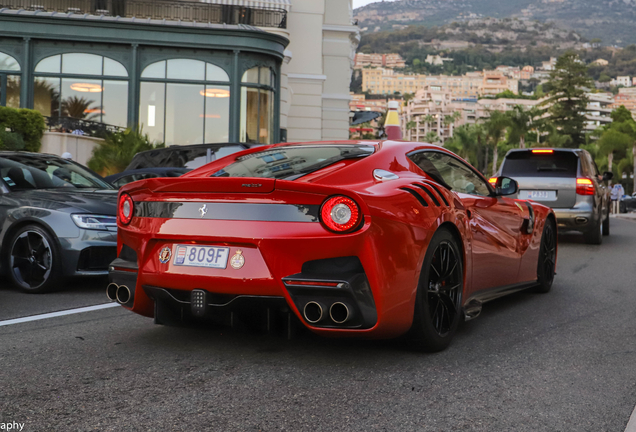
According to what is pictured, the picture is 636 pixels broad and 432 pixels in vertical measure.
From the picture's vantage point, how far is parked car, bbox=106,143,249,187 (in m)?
11.7

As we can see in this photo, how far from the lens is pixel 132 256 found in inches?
175

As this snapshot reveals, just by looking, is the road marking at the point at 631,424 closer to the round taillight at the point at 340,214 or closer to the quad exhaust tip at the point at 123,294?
the round taillight at the point at 340,214

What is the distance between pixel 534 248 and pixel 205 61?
66.6ft

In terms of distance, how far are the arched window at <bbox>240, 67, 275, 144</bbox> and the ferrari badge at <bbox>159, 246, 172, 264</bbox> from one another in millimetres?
21684

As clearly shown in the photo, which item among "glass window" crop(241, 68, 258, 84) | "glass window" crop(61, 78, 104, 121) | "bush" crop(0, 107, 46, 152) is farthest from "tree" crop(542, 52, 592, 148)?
"bush" crop(0, 107, 46, 152)

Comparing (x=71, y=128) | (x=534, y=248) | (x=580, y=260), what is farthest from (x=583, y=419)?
(x=71, y=128)

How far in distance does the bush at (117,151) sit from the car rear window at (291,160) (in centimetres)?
1686

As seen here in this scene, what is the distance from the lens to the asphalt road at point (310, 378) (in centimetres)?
328

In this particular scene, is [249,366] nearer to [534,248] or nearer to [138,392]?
[138,392]

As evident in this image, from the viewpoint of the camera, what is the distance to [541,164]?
1239 cm

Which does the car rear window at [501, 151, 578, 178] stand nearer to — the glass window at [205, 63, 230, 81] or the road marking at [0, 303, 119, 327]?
the road marking at [0, 303, 119, 327]

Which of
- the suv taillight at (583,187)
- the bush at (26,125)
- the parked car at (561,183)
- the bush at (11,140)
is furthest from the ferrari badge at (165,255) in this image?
the bush at (26,125)

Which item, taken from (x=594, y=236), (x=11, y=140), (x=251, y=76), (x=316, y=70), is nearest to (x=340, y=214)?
(x=594, y=236)

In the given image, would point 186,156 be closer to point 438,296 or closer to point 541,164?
point 541,164
